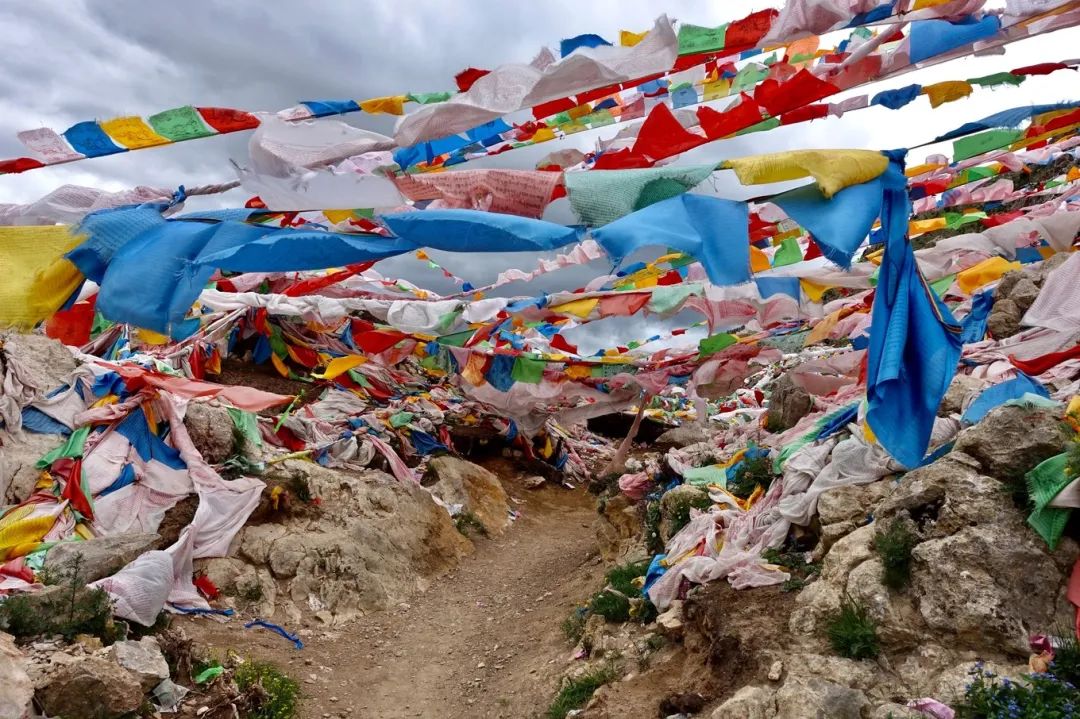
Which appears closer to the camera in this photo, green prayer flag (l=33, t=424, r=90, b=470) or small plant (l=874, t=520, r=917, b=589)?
small plant (l=874, t=520, r=917, b=589)

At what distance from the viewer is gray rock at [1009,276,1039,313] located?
26.5ft

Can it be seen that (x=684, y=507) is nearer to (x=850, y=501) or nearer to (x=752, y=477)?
(x=752, y=477)

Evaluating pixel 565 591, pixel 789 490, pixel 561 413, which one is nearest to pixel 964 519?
pixel 789 490

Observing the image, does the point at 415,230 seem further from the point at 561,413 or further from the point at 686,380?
the point at 561,413

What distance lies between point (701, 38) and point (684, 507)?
4.69 meters

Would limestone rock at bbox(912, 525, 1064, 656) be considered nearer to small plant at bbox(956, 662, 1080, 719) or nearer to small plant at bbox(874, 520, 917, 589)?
small plant at bbox(874, 520, 917, 589)

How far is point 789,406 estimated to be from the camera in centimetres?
891

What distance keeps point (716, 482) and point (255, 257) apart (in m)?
5.86

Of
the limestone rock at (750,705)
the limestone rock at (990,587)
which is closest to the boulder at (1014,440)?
the limestone rock at (990,587)

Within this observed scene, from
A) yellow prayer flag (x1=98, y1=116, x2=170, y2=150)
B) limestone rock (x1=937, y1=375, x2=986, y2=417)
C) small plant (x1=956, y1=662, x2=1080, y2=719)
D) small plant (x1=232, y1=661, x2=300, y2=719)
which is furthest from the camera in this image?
limestone rock (x1=937, y1=375, x2=986, y2=417)

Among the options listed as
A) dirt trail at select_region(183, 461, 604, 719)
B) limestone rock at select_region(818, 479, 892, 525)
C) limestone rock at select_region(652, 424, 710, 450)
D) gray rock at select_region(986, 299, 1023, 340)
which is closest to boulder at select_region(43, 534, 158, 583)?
dirt trail at select_region(183, 461, 604, 719)

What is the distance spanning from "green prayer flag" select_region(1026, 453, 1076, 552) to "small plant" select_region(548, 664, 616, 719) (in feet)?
10.2

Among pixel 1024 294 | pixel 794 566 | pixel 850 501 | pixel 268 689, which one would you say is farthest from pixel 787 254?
pixel 268 689

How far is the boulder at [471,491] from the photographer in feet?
40.7
